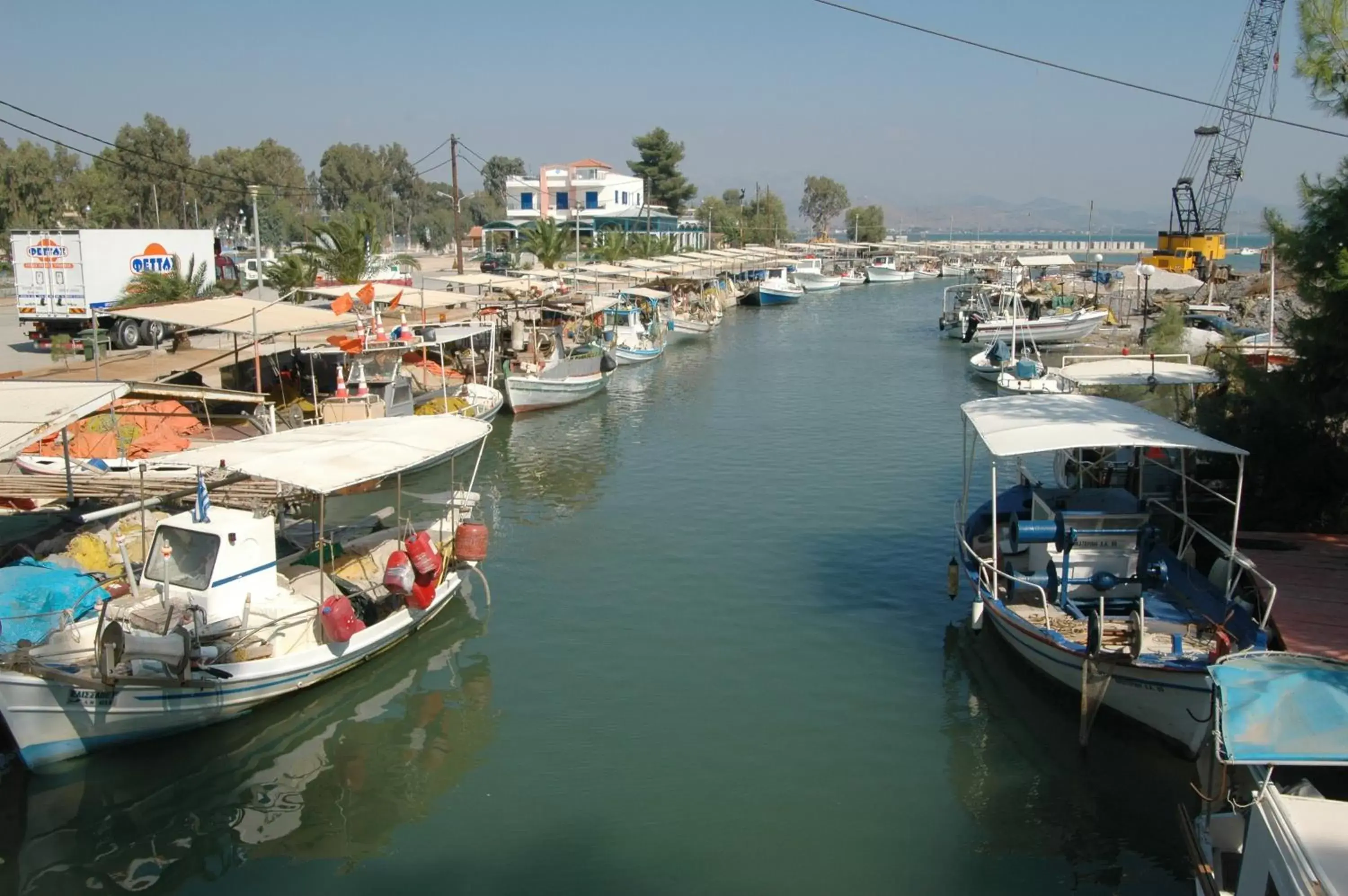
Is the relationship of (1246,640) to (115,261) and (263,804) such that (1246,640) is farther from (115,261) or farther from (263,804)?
(115,261)

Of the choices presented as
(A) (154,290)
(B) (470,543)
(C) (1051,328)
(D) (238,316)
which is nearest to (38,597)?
(B) (470,543)

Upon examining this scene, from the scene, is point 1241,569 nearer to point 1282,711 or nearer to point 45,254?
point 1282,711

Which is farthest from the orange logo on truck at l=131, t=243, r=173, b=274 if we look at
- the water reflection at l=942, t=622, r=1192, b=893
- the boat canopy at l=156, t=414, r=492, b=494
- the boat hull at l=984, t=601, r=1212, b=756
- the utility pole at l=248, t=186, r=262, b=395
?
the boat hull at l=984, t=601, r=1212, b=756

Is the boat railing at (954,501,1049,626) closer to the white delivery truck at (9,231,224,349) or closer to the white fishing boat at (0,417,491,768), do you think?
the white fishing boat at (0,417,491,768)

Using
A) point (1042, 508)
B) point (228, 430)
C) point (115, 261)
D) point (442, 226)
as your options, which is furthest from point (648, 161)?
point (1042, 508)

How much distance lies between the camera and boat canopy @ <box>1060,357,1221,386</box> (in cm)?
1709

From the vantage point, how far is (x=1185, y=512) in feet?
43.3

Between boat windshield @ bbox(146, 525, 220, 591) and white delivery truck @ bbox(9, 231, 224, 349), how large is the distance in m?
22.8

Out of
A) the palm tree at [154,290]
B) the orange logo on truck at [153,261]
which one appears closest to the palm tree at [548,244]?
the orange logo on truck at [153,261]

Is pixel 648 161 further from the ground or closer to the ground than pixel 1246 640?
further from the ground

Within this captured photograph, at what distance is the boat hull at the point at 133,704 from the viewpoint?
10.6 metres

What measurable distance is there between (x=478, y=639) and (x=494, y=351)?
57.4 feet

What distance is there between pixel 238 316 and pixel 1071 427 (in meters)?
16.9

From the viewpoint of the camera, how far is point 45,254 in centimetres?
3234
